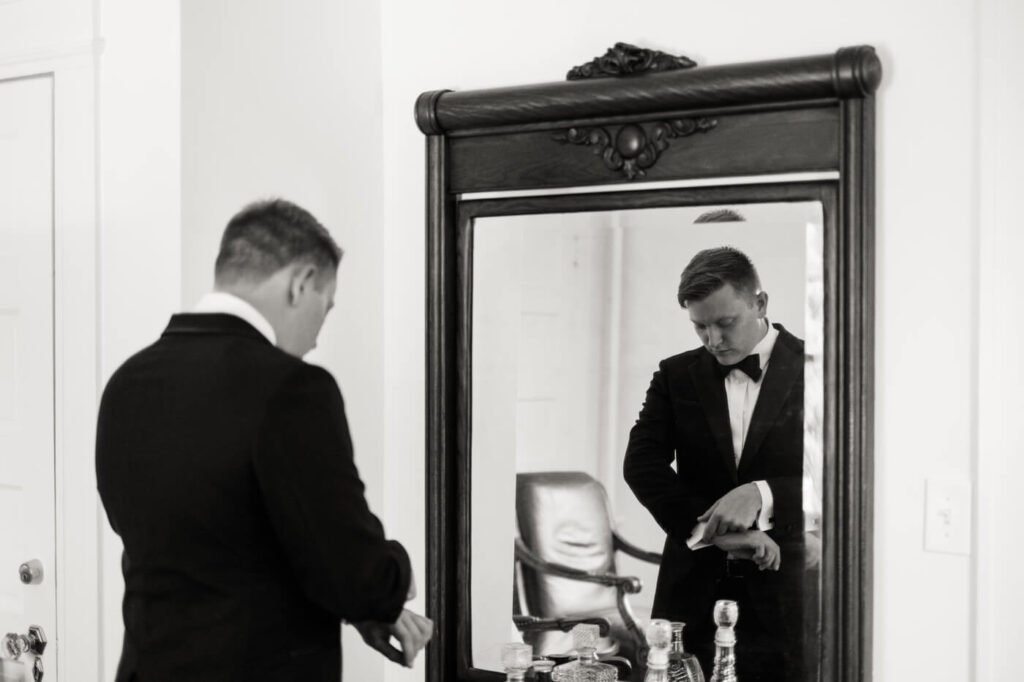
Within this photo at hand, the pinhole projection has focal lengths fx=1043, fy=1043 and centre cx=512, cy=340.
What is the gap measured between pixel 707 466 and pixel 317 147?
95 centimetres

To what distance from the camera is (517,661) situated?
1.78 meters

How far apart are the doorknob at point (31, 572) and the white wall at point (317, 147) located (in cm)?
61

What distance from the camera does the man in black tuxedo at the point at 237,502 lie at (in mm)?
1300

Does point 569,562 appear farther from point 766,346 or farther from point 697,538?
point 766,346

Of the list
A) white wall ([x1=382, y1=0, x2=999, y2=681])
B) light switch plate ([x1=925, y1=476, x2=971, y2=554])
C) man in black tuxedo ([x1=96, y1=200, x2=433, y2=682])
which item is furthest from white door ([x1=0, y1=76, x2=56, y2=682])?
light switch plate ([x1=925, y1=476, x2=971, y2=554])

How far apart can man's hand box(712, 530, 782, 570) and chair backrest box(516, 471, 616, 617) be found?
21 centimetres

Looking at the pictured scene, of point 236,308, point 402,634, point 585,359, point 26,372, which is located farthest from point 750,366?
point 26,372

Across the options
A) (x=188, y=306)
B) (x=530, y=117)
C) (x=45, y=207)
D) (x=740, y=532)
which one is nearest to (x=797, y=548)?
(x=740, y=532)

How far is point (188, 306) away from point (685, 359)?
86 centimetres

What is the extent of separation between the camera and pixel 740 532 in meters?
1.70

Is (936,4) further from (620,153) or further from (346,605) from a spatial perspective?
(346,605)

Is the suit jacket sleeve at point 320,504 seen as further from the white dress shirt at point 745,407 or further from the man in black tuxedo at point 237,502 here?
the white dress shirt at point 745,407

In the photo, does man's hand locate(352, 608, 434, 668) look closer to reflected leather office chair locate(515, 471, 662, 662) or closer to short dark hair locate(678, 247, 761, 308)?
reflected leather office chair locate(515, 471, 662, 662)

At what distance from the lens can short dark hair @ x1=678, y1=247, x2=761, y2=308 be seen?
1.70 m
